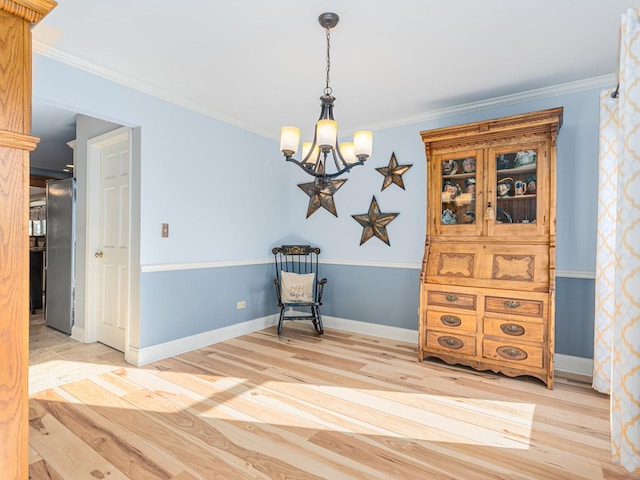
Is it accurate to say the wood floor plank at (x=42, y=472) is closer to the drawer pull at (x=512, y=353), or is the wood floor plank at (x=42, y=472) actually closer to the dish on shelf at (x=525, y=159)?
the drawer pull at (x=512, y=353)

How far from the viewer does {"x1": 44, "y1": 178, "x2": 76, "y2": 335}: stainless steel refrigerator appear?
3822mm

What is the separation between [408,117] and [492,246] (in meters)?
1.62

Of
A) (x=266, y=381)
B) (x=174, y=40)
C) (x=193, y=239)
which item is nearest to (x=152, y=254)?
(x=193, y=239)

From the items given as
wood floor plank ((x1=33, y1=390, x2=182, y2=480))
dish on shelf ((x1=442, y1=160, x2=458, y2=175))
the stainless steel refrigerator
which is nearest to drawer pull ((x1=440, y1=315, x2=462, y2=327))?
dish on shelf ((x1=442, y1=160, x2=458, y2=175))

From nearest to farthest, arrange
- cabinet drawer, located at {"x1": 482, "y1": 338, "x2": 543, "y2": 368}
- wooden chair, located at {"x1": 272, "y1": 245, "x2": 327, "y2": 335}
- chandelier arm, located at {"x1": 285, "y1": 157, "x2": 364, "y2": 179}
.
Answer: chandelier arm, located at {"x1": 285, "y1": 157, "x2": 364, "y2": 179} → cabinet drawer, located at {"x1": 482, "y1": 338, "x2": 543, "y2": 368} → wooden chair, located at {"x1": 272, "y1": 245, "x2": 327, "y2": 335}

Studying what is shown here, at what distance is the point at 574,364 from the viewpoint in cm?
295

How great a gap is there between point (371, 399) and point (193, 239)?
2.20m

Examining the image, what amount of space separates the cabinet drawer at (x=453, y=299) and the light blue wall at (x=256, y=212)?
618 mm

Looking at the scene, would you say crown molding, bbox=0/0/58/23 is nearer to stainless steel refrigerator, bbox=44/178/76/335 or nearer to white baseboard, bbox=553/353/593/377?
stainless steel refrigerator, bbox=44/178/76/335

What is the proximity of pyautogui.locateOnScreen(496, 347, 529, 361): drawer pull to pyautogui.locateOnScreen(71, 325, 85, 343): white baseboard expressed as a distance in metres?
3.97

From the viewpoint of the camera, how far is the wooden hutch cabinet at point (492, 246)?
272 cm

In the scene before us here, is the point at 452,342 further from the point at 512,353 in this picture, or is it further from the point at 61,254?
the point at 61,254

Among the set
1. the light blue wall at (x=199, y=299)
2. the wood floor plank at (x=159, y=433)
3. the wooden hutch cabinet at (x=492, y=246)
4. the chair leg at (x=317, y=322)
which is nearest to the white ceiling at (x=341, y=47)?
the wooden hutch cabinet at (x=492, y=246)

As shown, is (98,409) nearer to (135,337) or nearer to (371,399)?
(135,337)
